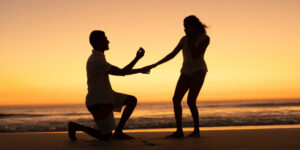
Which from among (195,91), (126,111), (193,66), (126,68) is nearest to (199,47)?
(193,66)

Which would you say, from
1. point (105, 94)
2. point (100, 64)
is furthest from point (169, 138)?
point (100, 64)

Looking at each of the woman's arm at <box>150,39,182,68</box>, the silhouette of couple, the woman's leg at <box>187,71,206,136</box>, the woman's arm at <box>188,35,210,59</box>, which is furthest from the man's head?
the woman's leg at <box>187,71,206,136</box>

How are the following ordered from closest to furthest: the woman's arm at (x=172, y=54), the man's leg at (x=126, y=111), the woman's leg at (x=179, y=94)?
1. the man's leg at (x=126, y=111)
2. the woman's leg at (x=179, y=94)
3. the woman's arm at (x=172, y=54)

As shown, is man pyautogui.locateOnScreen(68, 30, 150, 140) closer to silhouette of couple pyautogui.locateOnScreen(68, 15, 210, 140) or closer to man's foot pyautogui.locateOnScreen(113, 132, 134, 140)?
silhouette of couple pyautogui.locateOnScreen(68, 15, 210, 140)

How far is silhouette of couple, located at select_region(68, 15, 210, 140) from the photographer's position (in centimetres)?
447

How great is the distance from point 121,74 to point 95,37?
618 millimetres

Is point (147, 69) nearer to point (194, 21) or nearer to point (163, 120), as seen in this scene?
point (194, 21)

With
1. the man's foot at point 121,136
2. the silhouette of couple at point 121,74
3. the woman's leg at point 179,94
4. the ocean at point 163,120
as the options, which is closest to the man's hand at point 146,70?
the silhouette of couple at point 121,74

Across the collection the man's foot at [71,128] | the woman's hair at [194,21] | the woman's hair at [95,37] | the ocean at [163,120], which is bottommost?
the ocean at [163,120]

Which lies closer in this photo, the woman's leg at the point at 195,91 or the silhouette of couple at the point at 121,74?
the silhouette of couple at the point at 121,74

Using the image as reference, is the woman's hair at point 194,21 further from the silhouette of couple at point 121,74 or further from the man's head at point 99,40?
the man's head at point 99,40

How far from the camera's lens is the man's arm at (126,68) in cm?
449

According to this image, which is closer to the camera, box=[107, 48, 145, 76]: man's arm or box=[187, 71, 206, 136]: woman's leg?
box=[107, 48, 145, 76]: man's arm

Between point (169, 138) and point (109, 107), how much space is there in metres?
1.04
